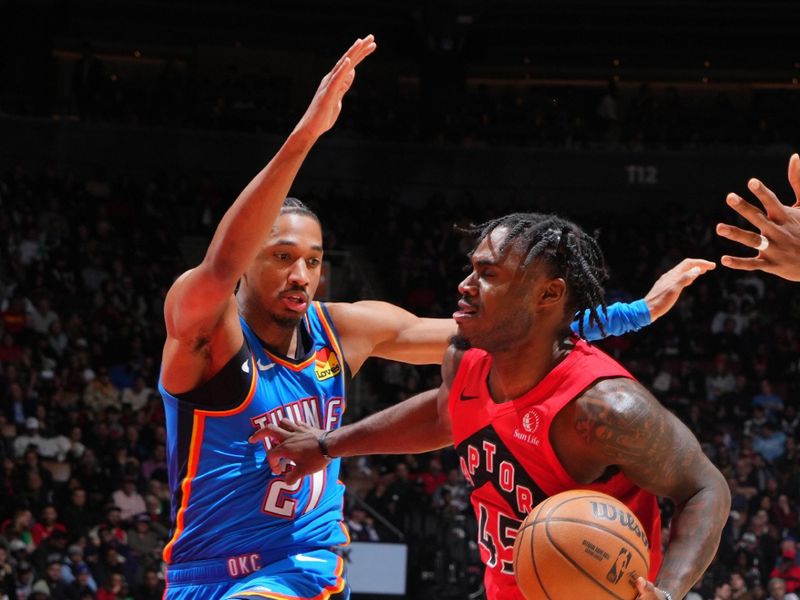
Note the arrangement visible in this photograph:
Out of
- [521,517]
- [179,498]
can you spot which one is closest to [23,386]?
[179,498]

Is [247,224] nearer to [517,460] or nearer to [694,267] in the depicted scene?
[517,460]

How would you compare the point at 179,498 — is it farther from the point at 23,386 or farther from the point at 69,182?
the point at 69,182

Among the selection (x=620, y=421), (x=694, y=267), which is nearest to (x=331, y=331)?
(x=694, y=267)

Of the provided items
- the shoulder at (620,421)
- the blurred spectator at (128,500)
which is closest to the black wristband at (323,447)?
the shoulder at (620,421)

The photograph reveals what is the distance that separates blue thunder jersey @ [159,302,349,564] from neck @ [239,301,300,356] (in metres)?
0.06

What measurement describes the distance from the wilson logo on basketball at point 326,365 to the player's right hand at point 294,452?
38 cm

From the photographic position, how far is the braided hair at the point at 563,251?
3.81 meters

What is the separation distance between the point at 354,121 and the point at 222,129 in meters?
2.39

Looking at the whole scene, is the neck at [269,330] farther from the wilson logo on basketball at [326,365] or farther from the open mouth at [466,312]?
the open mouth at [466,312]

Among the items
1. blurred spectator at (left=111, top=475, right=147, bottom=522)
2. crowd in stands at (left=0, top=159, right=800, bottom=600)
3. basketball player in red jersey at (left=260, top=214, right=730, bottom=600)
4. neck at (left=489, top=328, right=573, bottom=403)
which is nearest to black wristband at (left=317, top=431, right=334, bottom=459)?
basketball player in red jersey at (left=260, top=214, right=730, bottom=600)

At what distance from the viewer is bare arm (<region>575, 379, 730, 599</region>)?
336 cm

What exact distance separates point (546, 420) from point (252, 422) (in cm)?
121

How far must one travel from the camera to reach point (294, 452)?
416 centimetres

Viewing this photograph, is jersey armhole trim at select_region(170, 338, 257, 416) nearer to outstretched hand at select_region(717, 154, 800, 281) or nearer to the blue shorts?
the blue shorts
